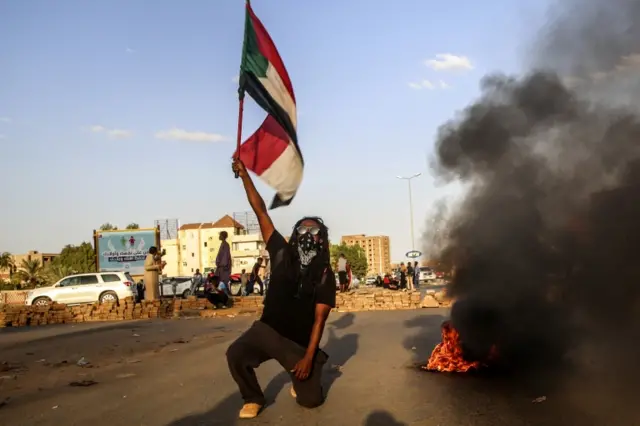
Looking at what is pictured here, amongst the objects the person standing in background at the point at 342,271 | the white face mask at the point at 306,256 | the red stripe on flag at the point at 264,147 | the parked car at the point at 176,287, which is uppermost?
the red stripe on flag at the point at 264,147

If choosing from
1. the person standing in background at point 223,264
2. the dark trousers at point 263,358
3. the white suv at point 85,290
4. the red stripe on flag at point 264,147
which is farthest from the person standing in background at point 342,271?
the dark trousers at point 263,358

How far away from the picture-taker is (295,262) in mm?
5301

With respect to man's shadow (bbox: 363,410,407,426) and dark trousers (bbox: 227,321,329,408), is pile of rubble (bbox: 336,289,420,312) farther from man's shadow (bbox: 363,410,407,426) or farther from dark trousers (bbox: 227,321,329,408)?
man's shadow (bbox: 363,410,407,426)

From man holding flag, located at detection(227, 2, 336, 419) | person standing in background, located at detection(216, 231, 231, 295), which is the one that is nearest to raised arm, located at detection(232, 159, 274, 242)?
man holding flag, located at detection(227, 2, 336, 419)

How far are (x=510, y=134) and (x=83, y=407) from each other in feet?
18.2

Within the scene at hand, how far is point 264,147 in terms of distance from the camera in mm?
8141

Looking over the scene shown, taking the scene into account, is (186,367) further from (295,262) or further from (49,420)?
(295,262)

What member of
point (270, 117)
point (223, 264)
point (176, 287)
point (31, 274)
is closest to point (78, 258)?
point (31, 274)

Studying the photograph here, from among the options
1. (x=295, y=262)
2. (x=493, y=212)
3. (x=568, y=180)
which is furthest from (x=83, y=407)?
(x=568, y=180)

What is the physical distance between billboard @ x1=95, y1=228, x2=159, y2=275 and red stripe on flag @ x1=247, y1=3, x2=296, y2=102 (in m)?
33.9

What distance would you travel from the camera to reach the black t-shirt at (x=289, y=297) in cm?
525

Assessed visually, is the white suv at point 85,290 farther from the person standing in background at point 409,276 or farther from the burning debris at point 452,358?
the burning debris at point 452,358

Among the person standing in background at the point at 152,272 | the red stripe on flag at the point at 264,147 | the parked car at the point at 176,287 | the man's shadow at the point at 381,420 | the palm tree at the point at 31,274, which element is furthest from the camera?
the palm tree at the point at 31,274

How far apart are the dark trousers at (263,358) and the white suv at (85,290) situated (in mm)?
20434
